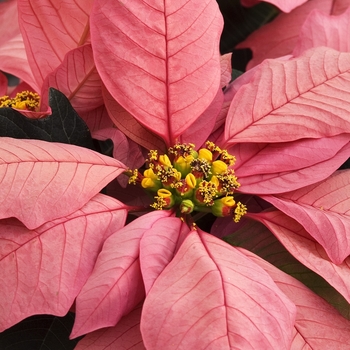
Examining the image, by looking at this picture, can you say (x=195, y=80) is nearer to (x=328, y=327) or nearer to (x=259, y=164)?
(x=259, y=164)

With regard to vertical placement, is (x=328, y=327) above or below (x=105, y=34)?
below

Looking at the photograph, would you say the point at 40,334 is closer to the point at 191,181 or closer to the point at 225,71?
the point at 191,181

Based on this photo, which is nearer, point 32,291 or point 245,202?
point 32,291

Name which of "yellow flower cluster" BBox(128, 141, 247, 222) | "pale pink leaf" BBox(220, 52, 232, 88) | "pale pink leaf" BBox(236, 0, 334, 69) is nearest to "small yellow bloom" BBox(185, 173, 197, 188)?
"yellow flower cluster" BBox(128, 141, 247, 222)

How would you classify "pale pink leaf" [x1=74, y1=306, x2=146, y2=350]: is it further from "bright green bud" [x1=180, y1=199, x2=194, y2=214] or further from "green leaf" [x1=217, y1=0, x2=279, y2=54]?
"green leaf" [x1=217, y1=0, x2=279, y2=54]

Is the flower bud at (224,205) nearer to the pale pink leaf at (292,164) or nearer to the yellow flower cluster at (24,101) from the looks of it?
the pale pink leaf at (292,164)

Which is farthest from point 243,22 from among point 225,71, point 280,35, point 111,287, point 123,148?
point 111,287

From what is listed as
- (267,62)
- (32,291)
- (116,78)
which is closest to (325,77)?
(267,62)
